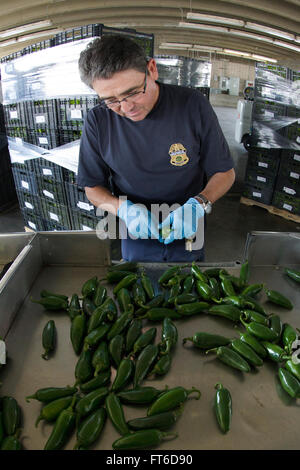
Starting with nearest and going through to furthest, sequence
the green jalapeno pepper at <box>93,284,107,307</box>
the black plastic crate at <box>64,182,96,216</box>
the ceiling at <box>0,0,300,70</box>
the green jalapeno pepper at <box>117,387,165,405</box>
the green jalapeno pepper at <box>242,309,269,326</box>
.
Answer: the green jalapeno pepper at <box>117,387,165,405</box>
the green jalapeno pepper at <box>242,309,269,326</box>
the green jalapeno pepper at <box>93,284,107,307</box>
the black plastic crate at <box>64,182,96,216</box>
the ceiling at <box>0,0,300,70</box>

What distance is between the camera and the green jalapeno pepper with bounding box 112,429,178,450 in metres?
0.79

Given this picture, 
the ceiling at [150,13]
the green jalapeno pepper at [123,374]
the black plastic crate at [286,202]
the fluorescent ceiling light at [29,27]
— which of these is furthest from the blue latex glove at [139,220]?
the fluorescent ceiling light at [29,27]

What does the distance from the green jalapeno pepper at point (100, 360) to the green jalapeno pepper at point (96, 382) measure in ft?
0.06

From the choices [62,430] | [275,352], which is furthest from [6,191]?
[275,352]

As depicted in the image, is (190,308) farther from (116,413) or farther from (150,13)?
(150,13)

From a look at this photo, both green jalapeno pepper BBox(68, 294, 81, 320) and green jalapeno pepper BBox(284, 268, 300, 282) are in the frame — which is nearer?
green jalapeno pepper BBox(68, 294, 81, 320)

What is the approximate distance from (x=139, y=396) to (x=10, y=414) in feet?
1.20

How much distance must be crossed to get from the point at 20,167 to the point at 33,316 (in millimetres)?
3179

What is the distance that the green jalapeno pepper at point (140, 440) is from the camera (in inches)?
31.2

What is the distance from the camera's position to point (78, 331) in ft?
3.71

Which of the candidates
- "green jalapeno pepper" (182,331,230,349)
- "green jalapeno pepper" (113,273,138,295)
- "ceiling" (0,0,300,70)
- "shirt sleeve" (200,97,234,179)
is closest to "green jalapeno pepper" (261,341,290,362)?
"green jalapeno pepper" (182,331,230,349)

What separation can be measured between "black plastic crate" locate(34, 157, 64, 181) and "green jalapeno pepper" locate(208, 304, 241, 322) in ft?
9.05

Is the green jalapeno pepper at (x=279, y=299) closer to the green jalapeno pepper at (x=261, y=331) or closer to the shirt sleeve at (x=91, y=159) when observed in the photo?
the green jalapeno pepper at (x=261, y=331)

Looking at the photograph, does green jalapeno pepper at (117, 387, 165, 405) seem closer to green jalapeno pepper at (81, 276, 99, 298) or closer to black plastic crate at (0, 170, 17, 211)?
green jalapeno pepper at (81, 276, 99, 298)
